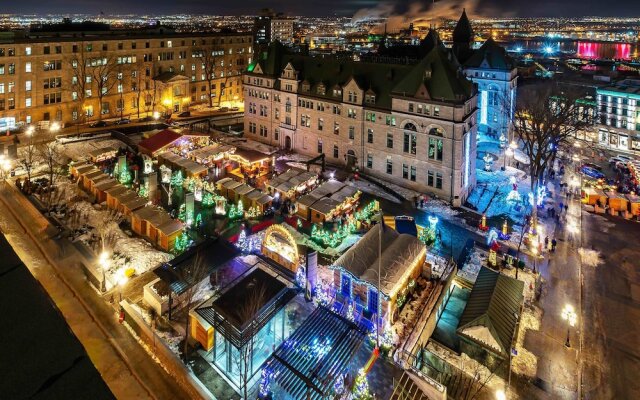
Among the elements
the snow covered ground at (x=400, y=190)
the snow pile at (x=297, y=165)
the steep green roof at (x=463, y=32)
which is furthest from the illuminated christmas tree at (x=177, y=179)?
the steep green roof at (x=463, y=32)

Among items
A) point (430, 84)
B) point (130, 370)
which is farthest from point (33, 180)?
point (430, 84)

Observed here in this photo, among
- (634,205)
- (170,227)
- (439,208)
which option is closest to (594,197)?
(634,205)

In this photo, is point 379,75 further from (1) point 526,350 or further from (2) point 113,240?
(1) point 526,350

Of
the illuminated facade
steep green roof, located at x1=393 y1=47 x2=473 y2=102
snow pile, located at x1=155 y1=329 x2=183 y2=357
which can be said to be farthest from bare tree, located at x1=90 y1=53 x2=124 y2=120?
snow pile, located at x1=155 y1=329 x2=183 y2=357

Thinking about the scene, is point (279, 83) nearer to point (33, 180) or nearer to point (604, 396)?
point (33, 180)

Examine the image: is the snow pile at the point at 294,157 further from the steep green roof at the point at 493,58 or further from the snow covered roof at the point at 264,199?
the steep green roof at the point at 493,58

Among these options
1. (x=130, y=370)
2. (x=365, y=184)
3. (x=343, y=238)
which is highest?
(x=365, y=184)
